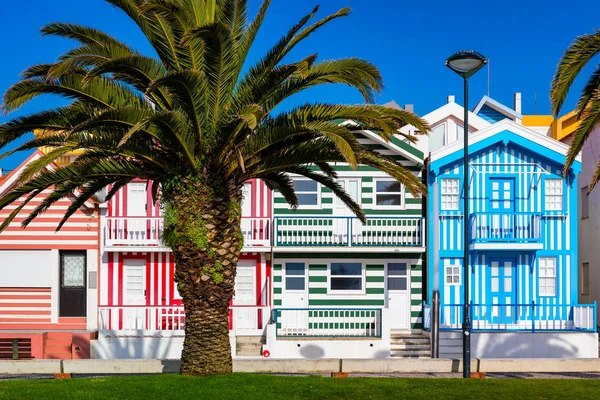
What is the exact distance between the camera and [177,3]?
15609 mm

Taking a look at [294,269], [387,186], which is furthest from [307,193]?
[387,186]

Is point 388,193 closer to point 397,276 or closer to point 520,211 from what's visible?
point 397,276

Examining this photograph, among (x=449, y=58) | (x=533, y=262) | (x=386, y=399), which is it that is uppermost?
(x=449, y=58)

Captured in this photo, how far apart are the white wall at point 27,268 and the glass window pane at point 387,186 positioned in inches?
448

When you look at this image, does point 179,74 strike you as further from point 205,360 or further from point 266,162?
point 205,360

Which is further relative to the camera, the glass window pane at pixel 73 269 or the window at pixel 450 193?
the window at pixel 450 193

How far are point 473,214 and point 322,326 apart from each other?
248 inches

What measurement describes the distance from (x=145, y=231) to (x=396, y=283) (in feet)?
28.4

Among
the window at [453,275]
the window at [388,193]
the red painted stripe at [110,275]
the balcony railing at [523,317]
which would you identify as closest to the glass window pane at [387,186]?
the window at [388,193]

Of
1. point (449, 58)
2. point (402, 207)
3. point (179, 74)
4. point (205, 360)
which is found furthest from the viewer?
point (402, 207)

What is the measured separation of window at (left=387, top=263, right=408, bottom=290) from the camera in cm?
2895

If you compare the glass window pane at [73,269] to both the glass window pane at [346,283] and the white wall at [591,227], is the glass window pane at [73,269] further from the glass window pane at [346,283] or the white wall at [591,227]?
the white wall at [591,227]

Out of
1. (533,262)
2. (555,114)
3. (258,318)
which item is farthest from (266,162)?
(533,262)

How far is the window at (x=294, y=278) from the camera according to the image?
28.8 metres
